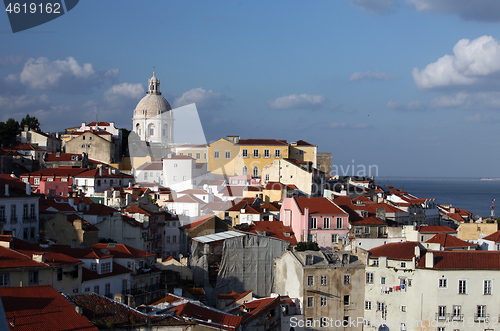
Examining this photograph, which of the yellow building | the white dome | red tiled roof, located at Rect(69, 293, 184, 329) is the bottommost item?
red tiled roof, located at Rect(69, 293, 184, 329)

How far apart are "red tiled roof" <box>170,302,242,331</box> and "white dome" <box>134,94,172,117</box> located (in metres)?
66.3

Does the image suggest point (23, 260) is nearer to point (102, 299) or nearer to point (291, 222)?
point (102, 299)

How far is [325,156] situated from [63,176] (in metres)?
28.9

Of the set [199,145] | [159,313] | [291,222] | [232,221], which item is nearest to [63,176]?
[199,145]

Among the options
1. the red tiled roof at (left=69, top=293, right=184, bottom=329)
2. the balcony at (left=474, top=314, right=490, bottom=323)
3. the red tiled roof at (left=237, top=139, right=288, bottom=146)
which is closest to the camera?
the red tiled roof at (left=69, top=293, right=184, bottom=329)

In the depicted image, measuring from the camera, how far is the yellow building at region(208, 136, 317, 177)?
70.3 meters

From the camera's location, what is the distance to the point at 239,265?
35062 millimetres

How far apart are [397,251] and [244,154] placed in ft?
126

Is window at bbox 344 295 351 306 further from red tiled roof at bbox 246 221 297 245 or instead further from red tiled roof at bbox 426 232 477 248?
red tiled roof at bbox 246 221 297 245

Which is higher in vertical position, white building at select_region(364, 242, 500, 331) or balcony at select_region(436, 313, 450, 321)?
white building at select_region(364, 242, 500, 331)

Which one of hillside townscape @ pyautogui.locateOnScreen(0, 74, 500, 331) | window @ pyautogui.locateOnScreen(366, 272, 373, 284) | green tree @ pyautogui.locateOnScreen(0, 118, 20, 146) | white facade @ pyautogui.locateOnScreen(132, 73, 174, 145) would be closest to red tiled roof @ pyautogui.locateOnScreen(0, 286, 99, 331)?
hillside townscape @ pyautogui.locateOnScreen(0, 74, 500, 331)

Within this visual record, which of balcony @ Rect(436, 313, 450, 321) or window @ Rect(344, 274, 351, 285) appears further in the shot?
window @ Rect(344, 274, 351, 285)

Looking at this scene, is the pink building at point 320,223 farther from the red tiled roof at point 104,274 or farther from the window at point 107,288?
the window at point 107,288

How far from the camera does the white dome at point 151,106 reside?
87.6 metres
